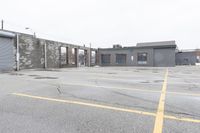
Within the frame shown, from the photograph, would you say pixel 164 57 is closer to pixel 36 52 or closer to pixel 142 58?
pixel 142 58

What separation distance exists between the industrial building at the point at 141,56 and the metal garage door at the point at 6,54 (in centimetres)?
2336

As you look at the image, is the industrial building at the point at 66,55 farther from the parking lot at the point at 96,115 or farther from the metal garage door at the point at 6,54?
the parking lot at the point at 96,115

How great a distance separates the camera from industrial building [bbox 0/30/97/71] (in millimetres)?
18453

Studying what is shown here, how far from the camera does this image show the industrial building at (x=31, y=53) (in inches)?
727

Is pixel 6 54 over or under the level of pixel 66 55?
under

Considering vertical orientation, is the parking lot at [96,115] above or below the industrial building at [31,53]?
below

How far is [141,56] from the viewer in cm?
3750

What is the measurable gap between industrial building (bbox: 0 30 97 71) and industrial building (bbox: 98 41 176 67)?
1024 centimetres

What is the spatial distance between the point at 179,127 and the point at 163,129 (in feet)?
1.09

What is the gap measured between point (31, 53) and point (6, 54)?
12.2 feet

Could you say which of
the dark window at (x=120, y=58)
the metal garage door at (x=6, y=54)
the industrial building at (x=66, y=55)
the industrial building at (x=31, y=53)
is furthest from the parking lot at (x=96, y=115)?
the dark window at (x=120, y=58)

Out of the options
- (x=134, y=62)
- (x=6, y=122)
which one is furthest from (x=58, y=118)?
(x=134, y=62)

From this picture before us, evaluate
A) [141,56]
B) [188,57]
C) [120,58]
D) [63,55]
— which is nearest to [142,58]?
[141,56]

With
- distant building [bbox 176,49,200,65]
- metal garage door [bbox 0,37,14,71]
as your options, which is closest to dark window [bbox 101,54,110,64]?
distant building [bbox 176,49,200,65]
